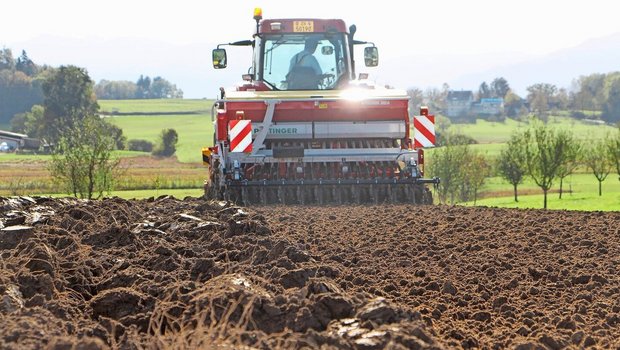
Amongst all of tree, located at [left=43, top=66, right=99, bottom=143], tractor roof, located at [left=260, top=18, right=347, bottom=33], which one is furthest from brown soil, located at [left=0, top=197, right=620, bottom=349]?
tree, located at [left=43, top=66, right=99, bottom=143]

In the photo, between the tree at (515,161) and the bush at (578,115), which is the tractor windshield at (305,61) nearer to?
the tree at (515,161)

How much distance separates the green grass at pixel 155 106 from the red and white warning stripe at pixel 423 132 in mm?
133532

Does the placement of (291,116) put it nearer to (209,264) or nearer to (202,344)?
(209,264)

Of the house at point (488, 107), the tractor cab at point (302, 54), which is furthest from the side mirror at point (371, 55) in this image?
the house at point (488, 107)

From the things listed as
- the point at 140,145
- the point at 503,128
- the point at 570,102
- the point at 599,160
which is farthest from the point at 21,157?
the point at 570,102

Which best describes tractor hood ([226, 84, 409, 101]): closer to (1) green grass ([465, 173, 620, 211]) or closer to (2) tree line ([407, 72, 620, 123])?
(1) green grass ([465, 173, 620, 211])

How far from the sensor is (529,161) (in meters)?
52.4

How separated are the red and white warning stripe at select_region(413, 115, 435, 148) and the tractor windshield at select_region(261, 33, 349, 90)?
1.78m

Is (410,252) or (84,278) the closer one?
(84,278)

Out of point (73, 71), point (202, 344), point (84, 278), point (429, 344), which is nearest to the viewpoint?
point (202, 344)

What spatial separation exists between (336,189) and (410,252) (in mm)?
7017

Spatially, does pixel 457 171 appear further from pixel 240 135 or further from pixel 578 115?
pixel 578 115

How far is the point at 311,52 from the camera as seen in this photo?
1975 centimetres

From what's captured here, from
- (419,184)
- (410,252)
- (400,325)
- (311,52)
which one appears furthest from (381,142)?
(400,325)
